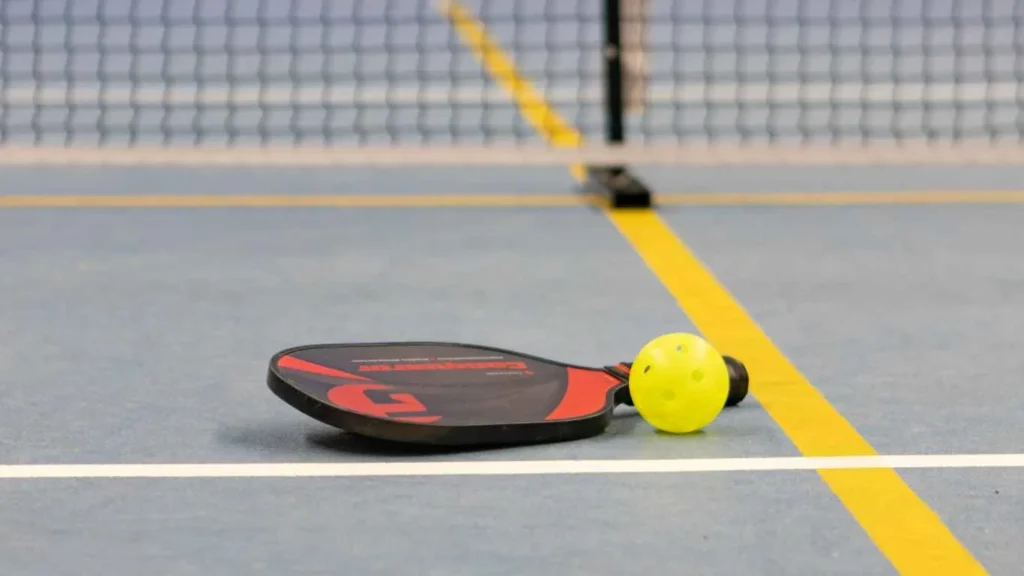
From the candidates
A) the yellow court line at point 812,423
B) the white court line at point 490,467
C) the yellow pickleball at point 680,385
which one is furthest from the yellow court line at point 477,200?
the white court line at point 490,467

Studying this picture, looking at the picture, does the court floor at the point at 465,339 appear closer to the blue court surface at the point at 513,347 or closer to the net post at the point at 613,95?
the blue court surface at the point at 513,347

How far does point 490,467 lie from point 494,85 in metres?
5.75

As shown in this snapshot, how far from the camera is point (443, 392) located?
10.2 feet

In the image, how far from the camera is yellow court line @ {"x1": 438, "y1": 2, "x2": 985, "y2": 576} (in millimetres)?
2445

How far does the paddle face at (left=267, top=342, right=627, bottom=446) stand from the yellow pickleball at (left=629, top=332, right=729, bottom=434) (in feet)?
0.25

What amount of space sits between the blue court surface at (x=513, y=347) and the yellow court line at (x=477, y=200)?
21 millimetres

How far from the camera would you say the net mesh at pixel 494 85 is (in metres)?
6.75

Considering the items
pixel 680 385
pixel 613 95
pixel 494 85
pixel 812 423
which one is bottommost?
pixel 812 423

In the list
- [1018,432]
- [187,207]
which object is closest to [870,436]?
[1018,432]

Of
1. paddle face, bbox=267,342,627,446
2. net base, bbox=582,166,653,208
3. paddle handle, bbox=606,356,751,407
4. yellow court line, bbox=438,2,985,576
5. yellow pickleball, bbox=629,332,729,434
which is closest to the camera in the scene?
yellow court line, bbox=438,2,985,576

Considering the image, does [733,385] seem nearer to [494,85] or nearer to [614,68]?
[614,68]


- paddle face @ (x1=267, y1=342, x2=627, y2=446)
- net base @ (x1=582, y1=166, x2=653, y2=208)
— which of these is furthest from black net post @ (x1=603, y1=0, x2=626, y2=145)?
paddle face @ (x1=267, y1=342, x2=627, y2=446)

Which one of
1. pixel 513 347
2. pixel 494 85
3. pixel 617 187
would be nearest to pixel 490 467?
pixel 513 347

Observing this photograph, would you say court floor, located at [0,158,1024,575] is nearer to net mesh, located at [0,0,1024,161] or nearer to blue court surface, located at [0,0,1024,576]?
blue court surface, located at [0,0,1024,576]
